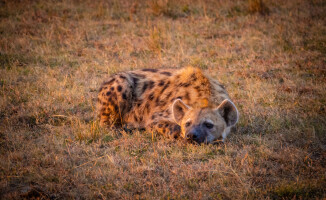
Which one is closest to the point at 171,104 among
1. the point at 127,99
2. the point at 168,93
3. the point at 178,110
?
the point at 168,93

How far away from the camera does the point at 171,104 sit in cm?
346

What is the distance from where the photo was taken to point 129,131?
11.8 ft

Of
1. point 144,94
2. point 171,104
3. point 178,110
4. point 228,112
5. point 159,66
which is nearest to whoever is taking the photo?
point 228,112

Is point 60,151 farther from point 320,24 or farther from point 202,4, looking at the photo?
point 202,4

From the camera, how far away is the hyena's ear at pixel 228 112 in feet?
9.67

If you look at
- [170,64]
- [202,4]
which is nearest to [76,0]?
[202,4]

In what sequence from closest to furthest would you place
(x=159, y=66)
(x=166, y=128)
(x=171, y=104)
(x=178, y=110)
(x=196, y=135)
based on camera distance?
(x=196, y=135) < (x=178, y=110) < (x=166, y=128) < (x=171, y=104) < (x=159, y=66)

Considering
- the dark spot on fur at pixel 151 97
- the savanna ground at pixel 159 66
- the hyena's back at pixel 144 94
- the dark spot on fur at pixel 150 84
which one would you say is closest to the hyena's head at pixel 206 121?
the savanna ground at pixel 159 66

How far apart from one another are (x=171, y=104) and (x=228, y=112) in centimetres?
71

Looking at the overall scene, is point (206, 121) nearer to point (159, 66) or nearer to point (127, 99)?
point (127, 99)

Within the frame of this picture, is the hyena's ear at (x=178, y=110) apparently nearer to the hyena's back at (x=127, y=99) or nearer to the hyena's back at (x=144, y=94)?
the hyena's back at (x=144, y=94)

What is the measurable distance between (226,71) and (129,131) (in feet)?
7.87

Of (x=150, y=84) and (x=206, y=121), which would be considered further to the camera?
(x=150, y=84)

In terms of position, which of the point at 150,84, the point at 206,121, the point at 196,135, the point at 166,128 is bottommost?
the point at 166,128
